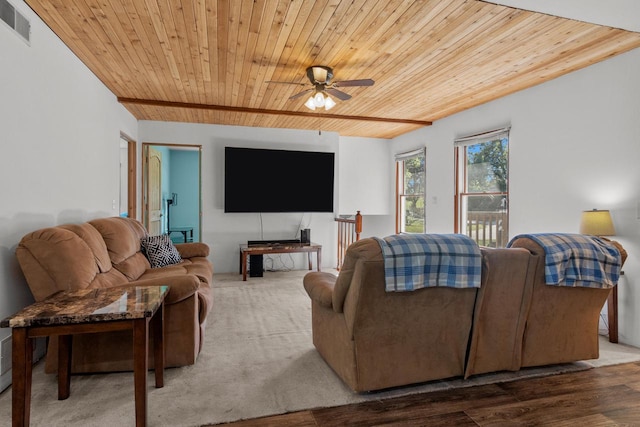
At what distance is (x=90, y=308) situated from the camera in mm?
1692

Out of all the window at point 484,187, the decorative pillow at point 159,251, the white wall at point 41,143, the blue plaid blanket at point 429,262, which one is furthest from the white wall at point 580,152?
the white wall at point 41,143

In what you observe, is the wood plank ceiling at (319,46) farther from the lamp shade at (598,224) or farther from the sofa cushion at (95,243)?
→ the sofa cushion at (95,243)

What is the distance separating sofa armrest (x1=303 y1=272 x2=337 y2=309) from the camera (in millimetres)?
2242

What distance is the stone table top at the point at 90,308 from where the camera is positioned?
155 cm

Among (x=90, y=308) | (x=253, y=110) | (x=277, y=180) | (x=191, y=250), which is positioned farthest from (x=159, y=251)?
(x=277, y=180)

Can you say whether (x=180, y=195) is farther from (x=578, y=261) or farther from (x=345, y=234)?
(x=578, y=261)

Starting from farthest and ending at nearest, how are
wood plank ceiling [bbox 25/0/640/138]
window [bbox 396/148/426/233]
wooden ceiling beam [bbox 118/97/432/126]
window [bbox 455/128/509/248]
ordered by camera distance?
window [bbox 396/148/426/233]
wooden ceiling beam [bbox 118/97/432/126]
window [bbox 455/128/509/248]
wood plank ceiling [bbox 25/0/640/138]

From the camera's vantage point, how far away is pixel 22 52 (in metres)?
2.43

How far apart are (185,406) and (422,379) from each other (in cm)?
137

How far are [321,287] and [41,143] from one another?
7.60 feet

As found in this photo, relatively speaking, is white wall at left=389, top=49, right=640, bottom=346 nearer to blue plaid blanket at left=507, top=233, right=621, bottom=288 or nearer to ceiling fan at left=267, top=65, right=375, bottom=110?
blue plaid blanket at left=507, top=233, right=621, bottom=288

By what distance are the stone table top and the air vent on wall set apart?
175 cm

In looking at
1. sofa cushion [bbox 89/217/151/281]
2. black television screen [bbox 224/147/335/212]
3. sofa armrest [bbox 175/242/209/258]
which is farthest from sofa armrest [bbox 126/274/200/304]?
black television screen [bbox 224/147/335/212]

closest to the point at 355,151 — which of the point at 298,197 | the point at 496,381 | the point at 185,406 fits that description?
the point at 298,197
